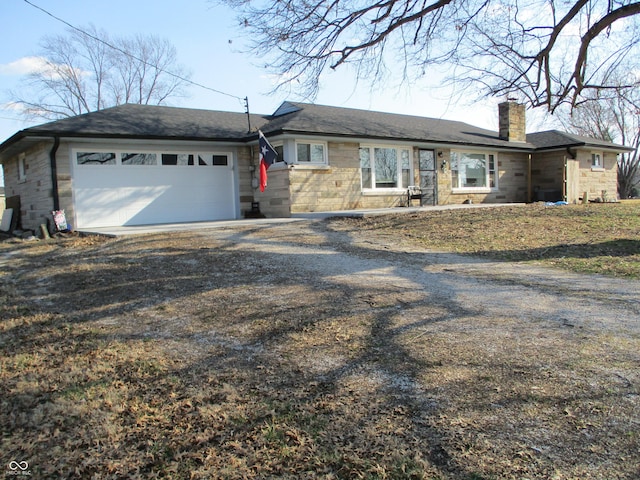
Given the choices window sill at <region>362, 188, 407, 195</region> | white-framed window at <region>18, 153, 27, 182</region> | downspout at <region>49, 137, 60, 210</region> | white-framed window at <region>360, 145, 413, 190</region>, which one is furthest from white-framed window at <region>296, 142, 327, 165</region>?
white-framed window at <region>18, 153, 27, 182</region>

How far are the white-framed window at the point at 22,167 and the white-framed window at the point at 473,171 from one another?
50.0 feet

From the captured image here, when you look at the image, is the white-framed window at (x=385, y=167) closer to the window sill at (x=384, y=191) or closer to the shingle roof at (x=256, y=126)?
the window sill at (x=384, y=191)

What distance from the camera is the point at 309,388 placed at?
3287 millimetres

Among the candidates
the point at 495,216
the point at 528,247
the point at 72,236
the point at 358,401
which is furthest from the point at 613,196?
the point at 358,401

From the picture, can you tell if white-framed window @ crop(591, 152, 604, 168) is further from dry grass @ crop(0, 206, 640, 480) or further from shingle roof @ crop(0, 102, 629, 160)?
dry grass @ crop(0, 206, 640, 480)

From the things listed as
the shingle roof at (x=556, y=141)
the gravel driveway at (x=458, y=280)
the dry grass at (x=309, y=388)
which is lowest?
the dry grass at (x=309, y=388)

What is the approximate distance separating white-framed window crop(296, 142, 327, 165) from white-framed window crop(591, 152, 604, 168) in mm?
15098

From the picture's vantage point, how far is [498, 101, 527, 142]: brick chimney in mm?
21922

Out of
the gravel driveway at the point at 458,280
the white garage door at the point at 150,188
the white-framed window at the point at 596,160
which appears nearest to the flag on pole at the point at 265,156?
the white garage door at the point at 150,188

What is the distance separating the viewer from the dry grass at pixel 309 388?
2.47m

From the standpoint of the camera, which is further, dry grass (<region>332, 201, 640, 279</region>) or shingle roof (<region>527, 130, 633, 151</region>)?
shingle roof (<region>527, 130, 633, 151</region>)

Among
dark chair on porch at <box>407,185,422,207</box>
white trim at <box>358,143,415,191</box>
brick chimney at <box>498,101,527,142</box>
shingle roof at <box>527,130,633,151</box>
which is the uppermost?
brick chimney at <box>498,101,527,142</box>

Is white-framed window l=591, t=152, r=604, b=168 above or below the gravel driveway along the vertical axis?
above

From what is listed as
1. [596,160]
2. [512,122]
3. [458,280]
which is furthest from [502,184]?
[458,280]
